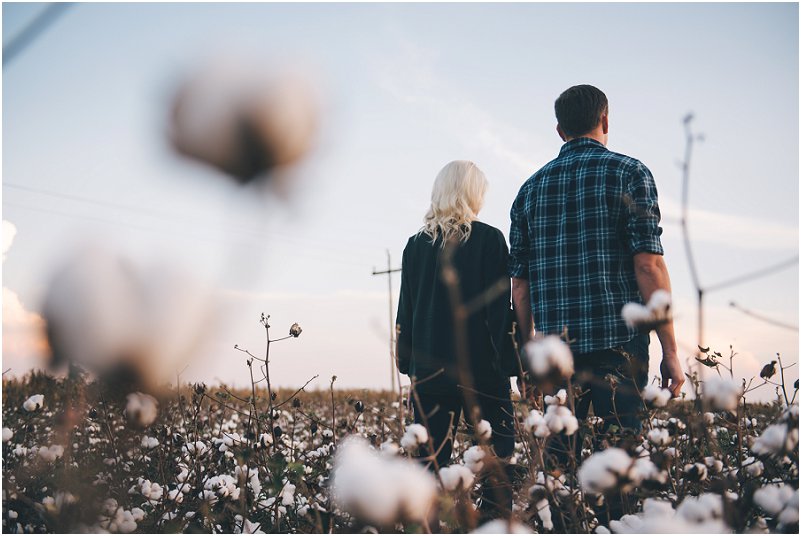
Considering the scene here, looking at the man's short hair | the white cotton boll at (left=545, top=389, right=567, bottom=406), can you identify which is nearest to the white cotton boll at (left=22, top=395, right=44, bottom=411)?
the white cotton boll at (left=545, top=389, right=567, bottom=406)

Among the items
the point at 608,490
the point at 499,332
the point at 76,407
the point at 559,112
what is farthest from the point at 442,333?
the point at 76,407

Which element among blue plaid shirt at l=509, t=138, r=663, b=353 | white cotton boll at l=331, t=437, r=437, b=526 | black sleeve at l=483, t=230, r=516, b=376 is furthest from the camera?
black sleeve at l=483, t=230, r=516, b=376

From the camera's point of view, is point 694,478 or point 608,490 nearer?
point 608,490

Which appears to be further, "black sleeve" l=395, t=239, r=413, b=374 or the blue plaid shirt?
"black sleeve" l=395, t=239, r=413, b=374

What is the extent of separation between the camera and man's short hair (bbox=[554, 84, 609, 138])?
2.39 metres

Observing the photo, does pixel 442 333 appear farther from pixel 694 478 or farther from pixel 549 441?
pixel 694 478

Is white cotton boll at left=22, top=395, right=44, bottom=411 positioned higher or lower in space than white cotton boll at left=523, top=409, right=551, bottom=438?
higher

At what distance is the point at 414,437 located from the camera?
1683mm

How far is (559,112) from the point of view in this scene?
247cm

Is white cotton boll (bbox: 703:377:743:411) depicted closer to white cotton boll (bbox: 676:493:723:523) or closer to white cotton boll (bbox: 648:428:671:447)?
white cotton boll (bbox: 676:493:723:523)

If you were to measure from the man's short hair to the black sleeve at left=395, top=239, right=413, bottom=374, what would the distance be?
2.61 feet

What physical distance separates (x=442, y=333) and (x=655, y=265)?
81 cm

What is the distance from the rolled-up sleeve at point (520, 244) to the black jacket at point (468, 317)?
5cm

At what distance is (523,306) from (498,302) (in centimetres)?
15
